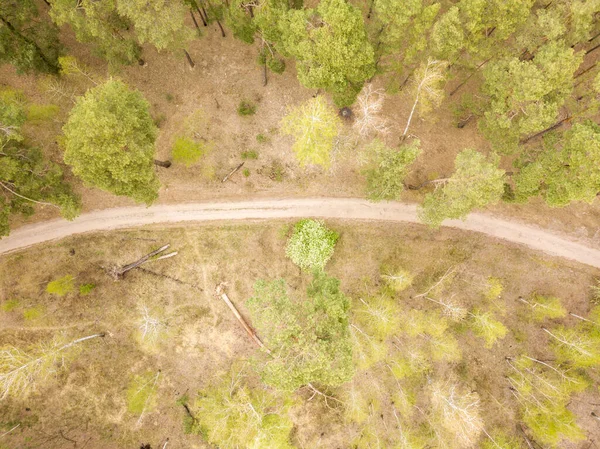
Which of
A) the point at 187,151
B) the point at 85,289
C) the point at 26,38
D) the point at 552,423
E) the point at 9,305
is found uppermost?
the point at 26,38

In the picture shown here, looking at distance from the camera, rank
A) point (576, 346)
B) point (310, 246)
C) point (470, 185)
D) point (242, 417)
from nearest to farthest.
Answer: point (470, 185) < point (576, 346) < point (242, 417) < point (310, 246)

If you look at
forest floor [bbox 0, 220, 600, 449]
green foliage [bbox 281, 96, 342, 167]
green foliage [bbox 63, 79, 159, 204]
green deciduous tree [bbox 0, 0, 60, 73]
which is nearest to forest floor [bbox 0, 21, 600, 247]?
forest floor [bbox 0, 220, 600, 449]

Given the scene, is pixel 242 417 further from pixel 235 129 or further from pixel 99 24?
pixel 99 24

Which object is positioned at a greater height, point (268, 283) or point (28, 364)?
point (268, 283)

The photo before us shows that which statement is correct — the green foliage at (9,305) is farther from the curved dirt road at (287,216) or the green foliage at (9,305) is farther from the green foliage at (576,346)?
the green foliage at (576,346)

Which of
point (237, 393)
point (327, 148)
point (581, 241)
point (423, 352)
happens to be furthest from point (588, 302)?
point (237, 393)

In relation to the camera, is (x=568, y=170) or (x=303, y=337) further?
(x=568, y=170)

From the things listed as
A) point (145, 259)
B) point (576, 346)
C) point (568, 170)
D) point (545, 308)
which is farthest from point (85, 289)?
point (576, 346)
